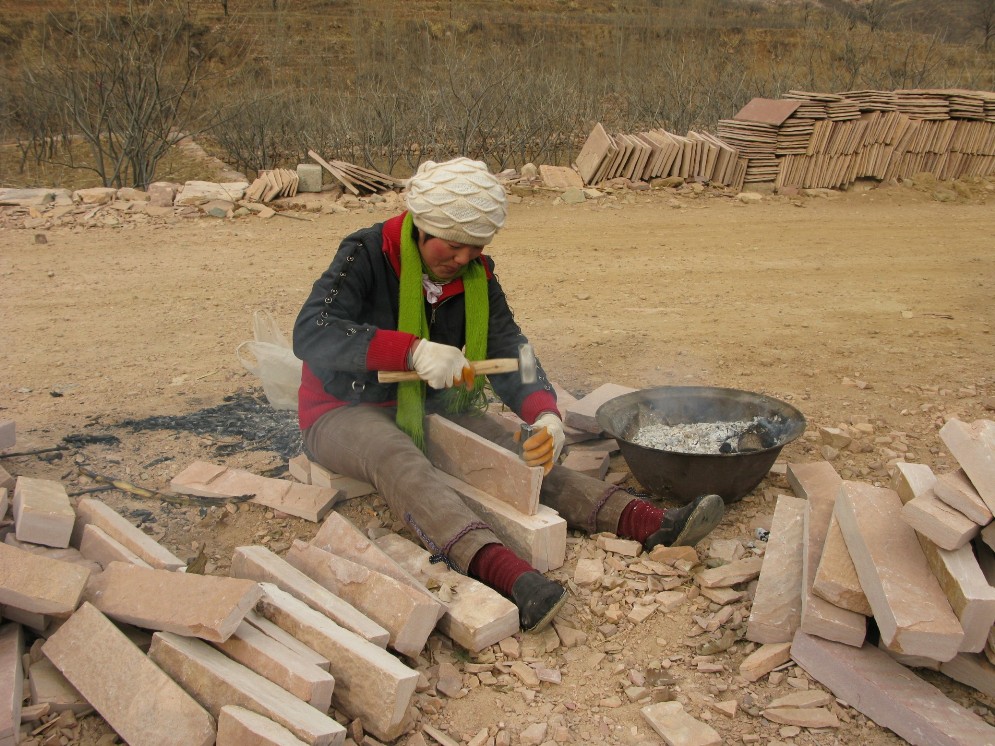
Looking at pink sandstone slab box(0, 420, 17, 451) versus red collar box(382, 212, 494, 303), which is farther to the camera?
pink sandstone slab box(0, 420, 17, 451)

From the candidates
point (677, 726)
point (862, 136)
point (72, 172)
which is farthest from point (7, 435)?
point (72, 172)

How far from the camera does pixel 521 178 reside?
11.0 metres

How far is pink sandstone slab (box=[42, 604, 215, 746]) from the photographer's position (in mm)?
2193

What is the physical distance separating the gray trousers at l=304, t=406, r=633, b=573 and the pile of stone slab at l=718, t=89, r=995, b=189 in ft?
27.8

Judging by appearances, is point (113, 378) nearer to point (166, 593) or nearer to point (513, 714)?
point (166, 593)

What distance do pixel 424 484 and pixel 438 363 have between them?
0.45 meters

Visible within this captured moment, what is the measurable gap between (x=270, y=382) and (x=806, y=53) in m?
29.8

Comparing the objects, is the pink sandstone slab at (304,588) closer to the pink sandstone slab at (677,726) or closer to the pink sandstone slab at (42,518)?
the pink sandstone slab at (42,518)

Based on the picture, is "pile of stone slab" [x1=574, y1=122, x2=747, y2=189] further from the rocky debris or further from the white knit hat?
the rocky debris

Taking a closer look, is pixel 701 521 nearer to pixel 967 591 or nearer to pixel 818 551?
pixel 818 551

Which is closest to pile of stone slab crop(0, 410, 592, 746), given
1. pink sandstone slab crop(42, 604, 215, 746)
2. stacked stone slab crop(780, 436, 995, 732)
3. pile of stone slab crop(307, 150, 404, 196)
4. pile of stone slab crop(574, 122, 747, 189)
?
pink sandstone slab crop(42, 604, 215, 746)

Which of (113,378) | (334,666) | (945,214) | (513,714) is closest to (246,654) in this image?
(334,666)

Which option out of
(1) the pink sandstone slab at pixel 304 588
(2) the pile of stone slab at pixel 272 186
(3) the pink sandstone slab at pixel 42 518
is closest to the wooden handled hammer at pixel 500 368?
(1) the pink sandstone slab at pixel 304 588

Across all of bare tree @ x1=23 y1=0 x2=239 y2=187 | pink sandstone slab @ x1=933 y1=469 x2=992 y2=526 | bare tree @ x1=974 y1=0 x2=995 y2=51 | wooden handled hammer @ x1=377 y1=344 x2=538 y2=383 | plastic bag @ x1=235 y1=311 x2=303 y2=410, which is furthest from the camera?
bare tree @ x1=974 y1=0 x2=995 y2=51
